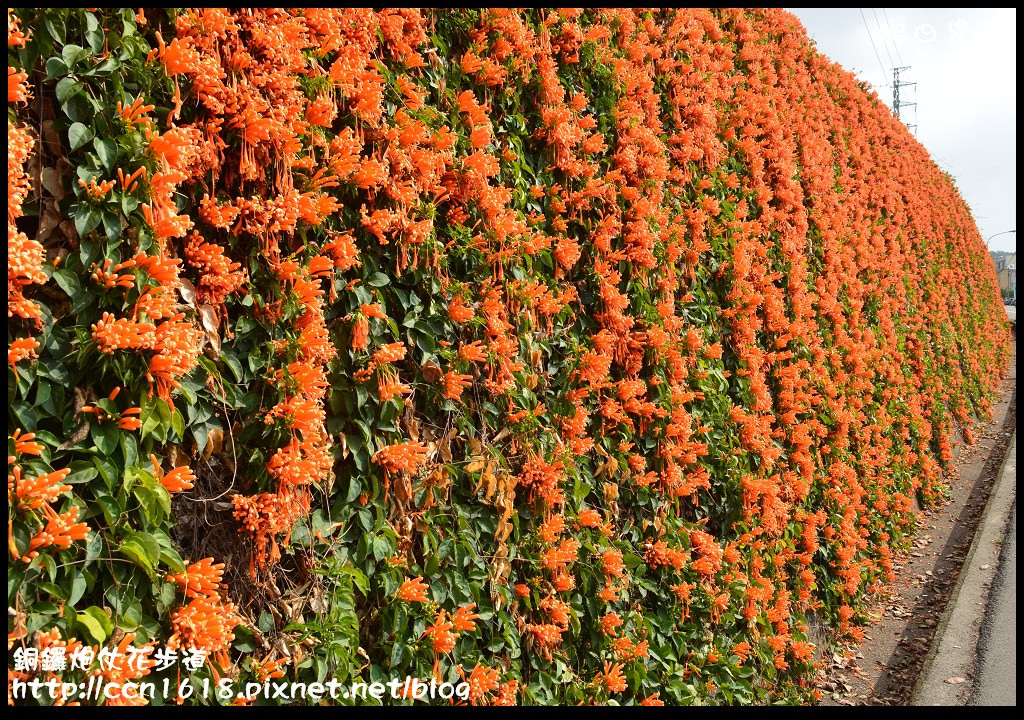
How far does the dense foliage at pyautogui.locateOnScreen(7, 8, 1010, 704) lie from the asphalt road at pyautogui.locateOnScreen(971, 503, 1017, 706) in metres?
1.00

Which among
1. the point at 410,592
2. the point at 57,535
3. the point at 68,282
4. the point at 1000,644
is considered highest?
the point at 68,282

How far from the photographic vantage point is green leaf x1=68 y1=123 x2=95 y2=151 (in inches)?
63.7

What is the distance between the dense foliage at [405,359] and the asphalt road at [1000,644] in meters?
1.00

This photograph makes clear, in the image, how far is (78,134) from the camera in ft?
5.34

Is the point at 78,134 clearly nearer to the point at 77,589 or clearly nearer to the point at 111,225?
the point at 111,225

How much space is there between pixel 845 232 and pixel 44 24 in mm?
7122

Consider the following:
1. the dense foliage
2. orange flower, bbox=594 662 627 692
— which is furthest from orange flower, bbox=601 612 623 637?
orange flower, bbox=594 662 627 692

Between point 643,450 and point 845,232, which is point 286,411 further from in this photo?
point 845,232

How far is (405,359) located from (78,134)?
1.15 meters

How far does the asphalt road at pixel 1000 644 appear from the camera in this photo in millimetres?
4336

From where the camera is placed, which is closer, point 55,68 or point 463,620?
point 55,68

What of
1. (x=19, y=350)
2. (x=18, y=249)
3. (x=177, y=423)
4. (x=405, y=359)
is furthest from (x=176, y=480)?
(x=405, y=359)

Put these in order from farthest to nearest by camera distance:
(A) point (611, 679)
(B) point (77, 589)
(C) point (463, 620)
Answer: (A) point (611, 679), (C) point (463, 620), (B) point (77, 589)

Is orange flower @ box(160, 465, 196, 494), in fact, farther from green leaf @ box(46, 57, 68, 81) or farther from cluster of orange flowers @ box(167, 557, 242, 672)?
green leaf @ box(46, 57, 68, 81)
